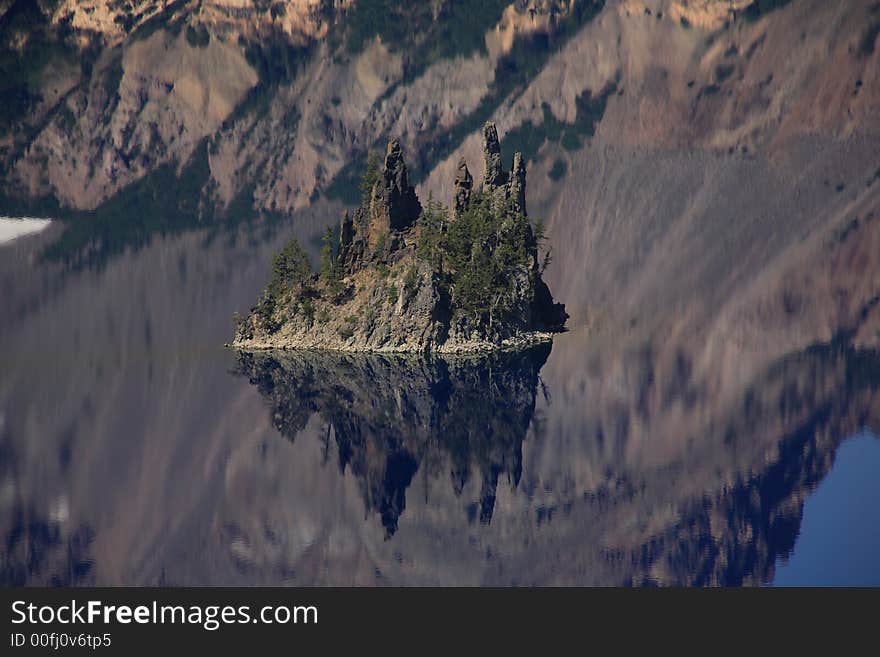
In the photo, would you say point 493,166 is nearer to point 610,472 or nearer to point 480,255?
point 480,255

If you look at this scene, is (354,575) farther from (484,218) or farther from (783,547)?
(484,218)

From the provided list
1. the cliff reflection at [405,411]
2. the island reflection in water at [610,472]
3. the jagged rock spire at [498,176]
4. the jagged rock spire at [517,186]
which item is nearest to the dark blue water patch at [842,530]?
the island reflection in water at [610,472]

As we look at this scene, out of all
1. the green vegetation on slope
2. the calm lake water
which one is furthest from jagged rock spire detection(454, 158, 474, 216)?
the calm lake water

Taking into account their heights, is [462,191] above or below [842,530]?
above

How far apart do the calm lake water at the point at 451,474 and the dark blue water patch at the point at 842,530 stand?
0.21m

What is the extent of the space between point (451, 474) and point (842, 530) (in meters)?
29.1

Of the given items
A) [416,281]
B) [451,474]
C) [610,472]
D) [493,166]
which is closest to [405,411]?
[451,474]

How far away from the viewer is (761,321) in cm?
19400

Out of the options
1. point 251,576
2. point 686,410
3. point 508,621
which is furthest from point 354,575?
point 686,410

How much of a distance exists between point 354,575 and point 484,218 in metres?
96.6

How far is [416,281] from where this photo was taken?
172 m

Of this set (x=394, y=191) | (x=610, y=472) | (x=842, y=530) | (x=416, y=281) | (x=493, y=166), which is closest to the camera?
(x=842, y=530)

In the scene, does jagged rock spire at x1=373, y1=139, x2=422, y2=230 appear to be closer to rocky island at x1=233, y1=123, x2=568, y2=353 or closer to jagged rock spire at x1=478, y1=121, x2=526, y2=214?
rocky island at x1=233, y1=123, x2=568, y2=353

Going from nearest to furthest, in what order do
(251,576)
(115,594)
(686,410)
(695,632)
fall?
(695,632)
(115,594)
(251,576)
(686,410)
